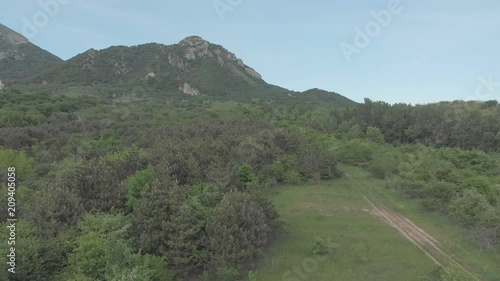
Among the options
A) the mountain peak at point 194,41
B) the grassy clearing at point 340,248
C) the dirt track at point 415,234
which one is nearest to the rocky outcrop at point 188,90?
the mountain peak at point 194,41

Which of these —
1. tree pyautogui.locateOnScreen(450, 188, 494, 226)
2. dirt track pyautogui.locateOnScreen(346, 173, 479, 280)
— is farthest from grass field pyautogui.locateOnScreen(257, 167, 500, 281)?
tree pyautogui.locateOnScreen(450, 188, 494, 226)

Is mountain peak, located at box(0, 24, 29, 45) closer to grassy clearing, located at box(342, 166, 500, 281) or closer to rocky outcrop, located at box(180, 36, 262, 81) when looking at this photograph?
rocky outcrop, located at box(180, 36, 262, 81)

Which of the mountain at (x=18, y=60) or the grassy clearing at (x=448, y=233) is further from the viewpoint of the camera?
the mountain at (x=18, y=60)

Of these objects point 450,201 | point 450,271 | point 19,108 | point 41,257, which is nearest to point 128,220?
point 41,257

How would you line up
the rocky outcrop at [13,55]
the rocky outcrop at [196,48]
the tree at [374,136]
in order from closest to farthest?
1. the tree at [374,136]
2. the rocky outcrop at [13,55]
3. the rocky outcrop at [196,48]

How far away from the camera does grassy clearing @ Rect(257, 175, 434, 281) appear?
68.6 ft

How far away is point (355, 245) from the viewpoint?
928 inches

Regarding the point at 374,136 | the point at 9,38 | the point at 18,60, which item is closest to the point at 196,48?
the point at 18,60

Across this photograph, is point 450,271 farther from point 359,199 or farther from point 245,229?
point 359,199

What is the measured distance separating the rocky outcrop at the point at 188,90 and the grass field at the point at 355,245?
128313 millimetres

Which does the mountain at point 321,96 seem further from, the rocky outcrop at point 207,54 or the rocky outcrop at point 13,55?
the rocky outcrop at point 13,55

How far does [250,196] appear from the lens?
2358cm

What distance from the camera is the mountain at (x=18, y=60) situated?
163962 mm

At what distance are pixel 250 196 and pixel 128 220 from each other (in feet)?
22.5
